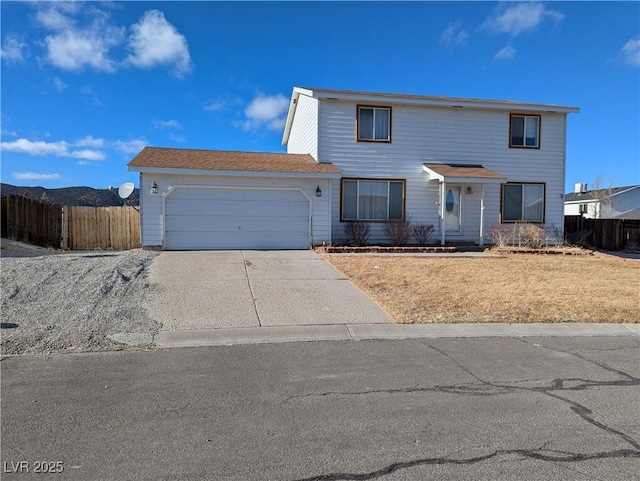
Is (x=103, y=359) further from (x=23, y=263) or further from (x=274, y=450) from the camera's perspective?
(x=23, y=263)

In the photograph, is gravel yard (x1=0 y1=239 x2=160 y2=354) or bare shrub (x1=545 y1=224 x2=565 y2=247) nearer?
gravel yard (x1=0 y1=239 x2=160 y2=354)

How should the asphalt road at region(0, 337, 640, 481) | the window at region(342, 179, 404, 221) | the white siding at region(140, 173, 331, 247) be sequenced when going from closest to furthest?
the asphalt road at region(0, 337, 640, 481)
the white siding at region(140, 173, 331, 247)
the window at region(342, 179, 404, 221)

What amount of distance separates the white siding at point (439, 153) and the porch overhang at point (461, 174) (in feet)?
1.65

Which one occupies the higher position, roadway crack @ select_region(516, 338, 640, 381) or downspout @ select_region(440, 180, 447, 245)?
downspout @ select_region(440, 180, 447, 245)

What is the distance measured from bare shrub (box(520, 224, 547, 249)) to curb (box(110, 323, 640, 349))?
418 inches

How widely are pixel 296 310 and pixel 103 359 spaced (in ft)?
11.2

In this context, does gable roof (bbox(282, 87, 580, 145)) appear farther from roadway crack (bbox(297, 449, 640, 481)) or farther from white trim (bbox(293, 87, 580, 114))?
roadway crack (bbox(297, 449, 640, 481))

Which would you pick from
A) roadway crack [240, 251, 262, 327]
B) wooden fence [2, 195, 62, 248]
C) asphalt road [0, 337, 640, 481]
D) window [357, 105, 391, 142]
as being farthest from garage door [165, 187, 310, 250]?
asphalt road [0, 337, 640, 481]

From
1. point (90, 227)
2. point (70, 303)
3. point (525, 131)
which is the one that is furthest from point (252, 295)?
point (525, 131)

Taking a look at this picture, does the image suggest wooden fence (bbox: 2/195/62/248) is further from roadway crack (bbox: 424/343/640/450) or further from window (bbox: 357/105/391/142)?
roadway crack (bbox: 424/343/640/450)

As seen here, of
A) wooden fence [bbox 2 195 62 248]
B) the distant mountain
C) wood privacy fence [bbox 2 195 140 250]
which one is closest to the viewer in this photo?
wooden fence [bbox 2 195 62 248]

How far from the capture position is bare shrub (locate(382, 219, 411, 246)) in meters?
17.2

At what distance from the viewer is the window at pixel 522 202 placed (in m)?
18.6

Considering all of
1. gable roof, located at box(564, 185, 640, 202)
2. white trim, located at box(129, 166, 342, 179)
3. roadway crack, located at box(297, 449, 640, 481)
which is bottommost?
roadway crack, located at box(297, 449, 640, 481)
